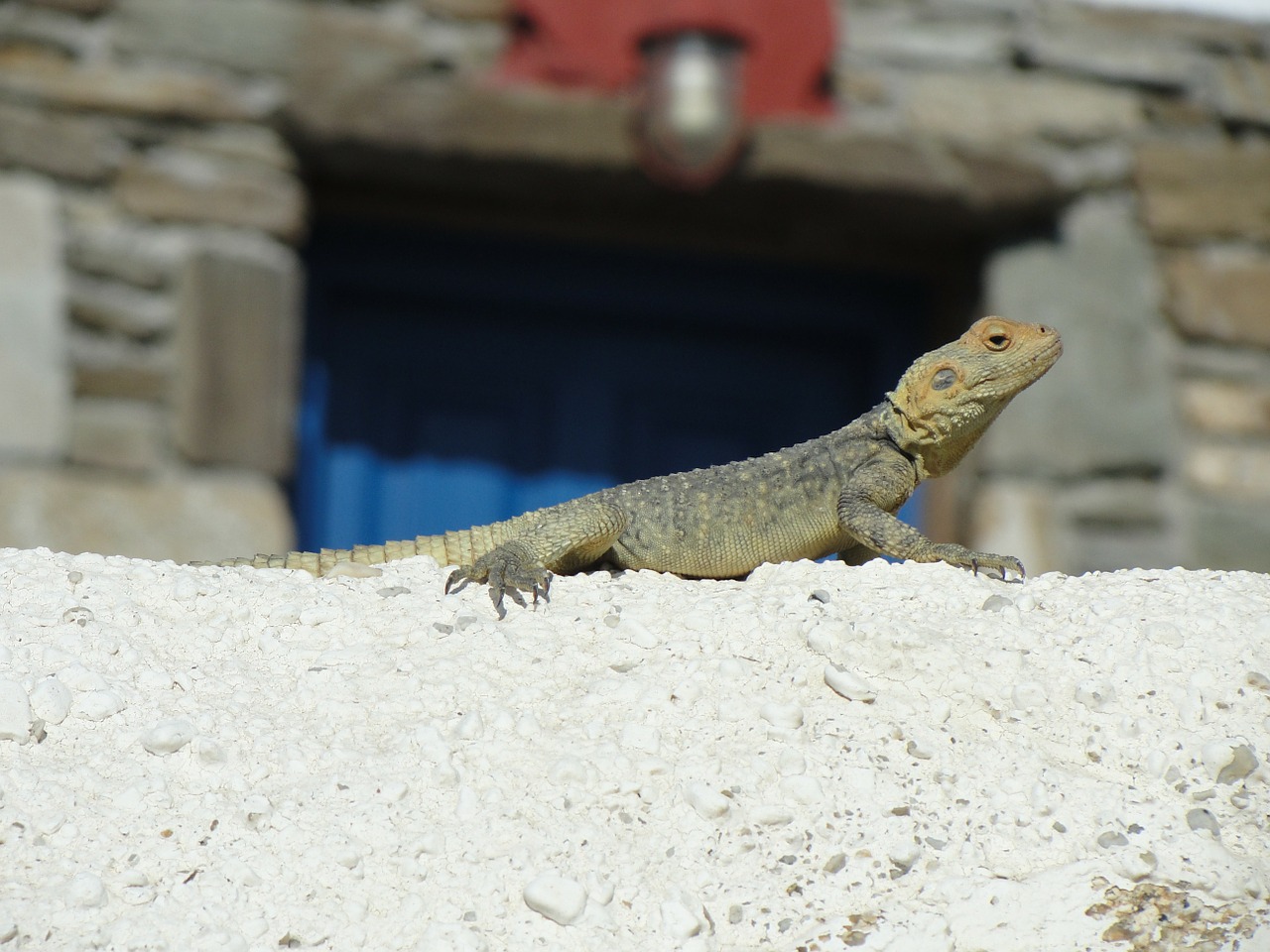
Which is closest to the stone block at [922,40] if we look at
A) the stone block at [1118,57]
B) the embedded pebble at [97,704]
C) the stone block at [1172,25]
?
the stone block at [1118,57]

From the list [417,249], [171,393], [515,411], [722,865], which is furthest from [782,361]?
[722,865]

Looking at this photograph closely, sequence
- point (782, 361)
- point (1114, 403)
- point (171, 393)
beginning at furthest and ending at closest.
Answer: point (782, 361) < point (1114, 403) < point (171, 393)

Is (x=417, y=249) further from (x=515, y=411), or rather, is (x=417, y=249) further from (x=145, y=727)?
(x=145, y=727)

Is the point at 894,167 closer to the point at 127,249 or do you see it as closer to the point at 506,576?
the point at 127,249

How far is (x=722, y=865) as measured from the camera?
214 centimetres

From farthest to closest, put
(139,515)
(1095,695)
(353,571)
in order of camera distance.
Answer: (139,515)
(353,571)
(1095,695)

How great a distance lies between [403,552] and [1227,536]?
12.3 ft

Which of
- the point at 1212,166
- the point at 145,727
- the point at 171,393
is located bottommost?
the point at 171,393

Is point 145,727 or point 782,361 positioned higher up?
point 145,727

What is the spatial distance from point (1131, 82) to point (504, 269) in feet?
8.75

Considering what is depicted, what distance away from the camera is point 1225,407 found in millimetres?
5820

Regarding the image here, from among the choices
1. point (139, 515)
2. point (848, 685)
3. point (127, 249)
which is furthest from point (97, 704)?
point (127, 249)

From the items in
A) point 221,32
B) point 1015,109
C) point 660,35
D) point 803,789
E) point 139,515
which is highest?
point 660,35

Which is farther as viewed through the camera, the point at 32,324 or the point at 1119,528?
the point at 1119,528
